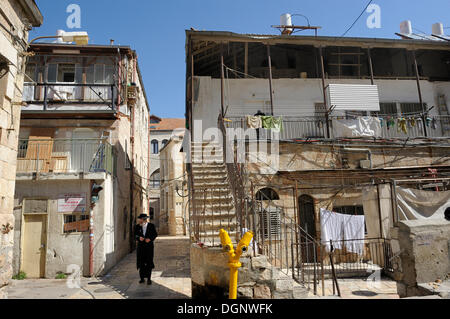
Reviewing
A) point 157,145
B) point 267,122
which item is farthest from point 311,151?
point 157,145

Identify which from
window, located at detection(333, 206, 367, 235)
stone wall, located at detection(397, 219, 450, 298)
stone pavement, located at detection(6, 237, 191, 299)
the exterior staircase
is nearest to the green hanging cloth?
the exterior staircase

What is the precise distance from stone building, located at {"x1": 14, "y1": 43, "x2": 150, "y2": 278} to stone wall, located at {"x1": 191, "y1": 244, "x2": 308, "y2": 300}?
5711mm

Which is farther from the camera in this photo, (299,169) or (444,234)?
(299,169)

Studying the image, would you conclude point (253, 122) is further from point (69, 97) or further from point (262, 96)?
point (69, 97)

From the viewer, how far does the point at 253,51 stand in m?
16.0

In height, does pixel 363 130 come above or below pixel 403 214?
above

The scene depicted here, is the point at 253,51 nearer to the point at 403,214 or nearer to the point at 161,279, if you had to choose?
the point at 403,214

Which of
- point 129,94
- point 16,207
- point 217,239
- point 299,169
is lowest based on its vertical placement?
point 217,239

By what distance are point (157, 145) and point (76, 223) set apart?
28087 millimetres

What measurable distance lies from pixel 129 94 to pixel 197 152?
18.8ft

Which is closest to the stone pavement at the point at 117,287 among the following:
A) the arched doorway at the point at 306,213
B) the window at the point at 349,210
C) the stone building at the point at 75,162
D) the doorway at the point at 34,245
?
the doorway at the point at 34,245

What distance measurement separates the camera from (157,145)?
126ft

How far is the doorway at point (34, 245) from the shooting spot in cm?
1046
